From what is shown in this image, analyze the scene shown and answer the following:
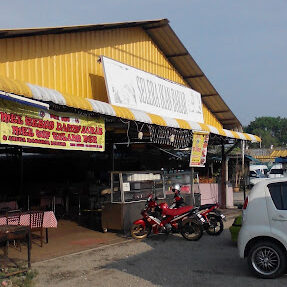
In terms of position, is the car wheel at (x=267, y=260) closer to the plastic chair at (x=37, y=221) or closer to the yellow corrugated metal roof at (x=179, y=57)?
the plastic chair at (x=37, y=221)

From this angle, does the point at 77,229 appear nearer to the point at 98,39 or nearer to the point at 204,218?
the point at 204,218

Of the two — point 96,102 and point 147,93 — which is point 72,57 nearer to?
point 96,102

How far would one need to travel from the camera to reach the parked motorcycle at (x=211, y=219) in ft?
35.1

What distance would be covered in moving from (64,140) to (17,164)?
965 centimetres

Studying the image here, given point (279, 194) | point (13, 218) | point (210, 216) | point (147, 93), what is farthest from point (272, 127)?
point (279, 194)

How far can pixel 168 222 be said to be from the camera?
1059 centimetres

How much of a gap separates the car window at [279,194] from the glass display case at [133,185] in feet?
17.3

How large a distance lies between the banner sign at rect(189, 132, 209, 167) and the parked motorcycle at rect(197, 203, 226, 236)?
2978 millimetres

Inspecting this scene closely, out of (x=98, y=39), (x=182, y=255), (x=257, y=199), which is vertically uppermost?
(x=98, y=39)

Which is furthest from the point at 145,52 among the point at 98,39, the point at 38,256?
the point at 38,256

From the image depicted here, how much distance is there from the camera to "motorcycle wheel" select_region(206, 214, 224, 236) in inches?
429

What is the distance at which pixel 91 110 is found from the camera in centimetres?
904

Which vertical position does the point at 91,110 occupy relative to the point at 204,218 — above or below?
above

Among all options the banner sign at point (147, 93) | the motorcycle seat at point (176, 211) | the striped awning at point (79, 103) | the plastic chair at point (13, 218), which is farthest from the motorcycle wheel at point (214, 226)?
the plastic chair at point (13, 218)
